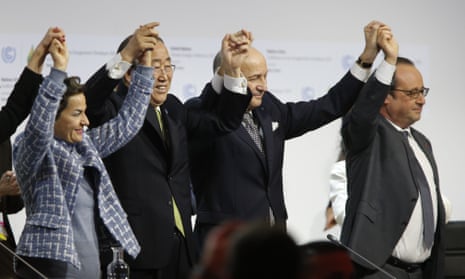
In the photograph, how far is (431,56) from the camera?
210 inches

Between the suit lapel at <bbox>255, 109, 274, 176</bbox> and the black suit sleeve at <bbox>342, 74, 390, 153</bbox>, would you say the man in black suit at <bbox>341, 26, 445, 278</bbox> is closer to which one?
the black suit sleeve at <bbox>342, 74, 390, 153</bbox>

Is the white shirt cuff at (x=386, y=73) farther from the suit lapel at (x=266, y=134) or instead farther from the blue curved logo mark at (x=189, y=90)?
the blue curved logo mark at (x=189, y=90)

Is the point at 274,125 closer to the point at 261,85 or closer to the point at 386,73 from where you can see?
the point at 261,85

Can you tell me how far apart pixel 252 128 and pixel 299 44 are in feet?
5.87

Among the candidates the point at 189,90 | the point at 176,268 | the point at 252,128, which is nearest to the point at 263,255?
the point at 176,268

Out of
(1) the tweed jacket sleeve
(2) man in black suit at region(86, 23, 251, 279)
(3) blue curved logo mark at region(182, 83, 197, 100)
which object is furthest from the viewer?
(3) blue curved logo mark at region(182, 83, 197, 100)

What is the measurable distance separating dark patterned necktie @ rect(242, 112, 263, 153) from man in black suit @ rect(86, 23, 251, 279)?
0.16m

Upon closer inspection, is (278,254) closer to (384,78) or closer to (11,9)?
(384,78)

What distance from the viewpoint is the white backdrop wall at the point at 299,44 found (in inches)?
182

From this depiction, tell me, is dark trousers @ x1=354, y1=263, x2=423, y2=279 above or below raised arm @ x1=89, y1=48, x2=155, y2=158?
below

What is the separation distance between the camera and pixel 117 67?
302 cm

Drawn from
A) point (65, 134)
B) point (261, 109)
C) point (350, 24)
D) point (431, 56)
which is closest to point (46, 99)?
point (65, 134)

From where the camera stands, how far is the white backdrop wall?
4621 mm

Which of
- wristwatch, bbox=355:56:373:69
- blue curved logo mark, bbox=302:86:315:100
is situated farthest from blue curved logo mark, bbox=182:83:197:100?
wristwatch, bbox=355:56:373:69
